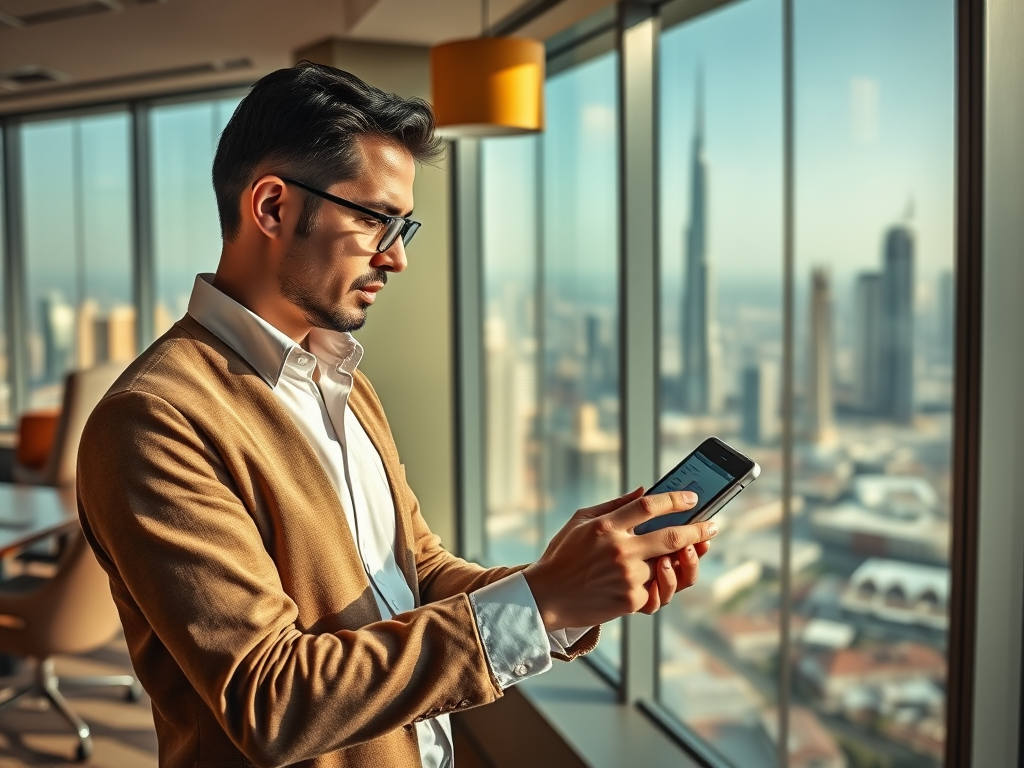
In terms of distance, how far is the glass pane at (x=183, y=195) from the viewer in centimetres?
598

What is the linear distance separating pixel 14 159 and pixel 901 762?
667cm

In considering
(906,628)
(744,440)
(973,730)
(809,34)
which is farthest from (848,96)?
(973,730)

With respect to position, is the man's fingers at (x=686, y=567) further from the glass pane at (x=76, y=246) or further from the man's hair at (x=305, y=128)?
the glass pane at (x=76, y=246)

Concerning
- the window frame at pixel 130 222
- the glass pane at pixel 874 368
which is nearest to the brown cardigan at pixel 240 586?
the glass pane at pixel 874 368

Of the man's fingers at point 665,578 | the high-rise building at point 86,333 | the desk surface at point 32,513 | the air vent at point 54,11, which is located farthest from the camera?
the high-rise building at point 86,333

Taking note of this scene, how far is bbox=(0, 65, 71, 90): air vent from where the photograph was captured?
17.4 ft

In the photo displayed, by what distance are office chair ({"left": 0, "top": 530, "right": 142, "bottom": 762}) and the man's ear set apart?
99.4 inches

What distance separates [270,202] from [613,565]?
61 cm

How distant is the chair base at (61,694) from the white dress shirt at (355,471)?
2711 millimetres

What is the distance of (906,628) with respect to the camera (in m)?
2.58

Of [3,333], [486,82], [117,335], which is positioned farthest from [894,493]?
[3,333]

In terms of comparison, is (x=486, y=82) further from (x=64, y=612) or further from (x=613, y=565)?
(x=64, y=612)

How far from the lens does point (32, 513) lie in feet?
11.6

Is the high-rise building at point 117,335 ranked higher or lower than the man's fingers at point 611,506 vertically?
higher
